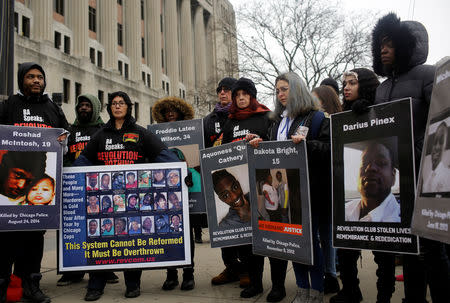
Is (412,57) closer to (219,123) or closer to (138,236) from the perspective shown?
(219,123)

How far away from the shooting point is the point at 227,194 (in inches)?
186

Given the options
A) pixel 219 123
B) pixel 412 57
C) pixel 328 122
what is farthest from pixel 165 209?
pixel 412 57

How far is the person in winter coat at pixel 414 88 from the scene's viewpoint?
10.3ft

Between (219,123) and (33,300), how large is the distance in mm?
3106

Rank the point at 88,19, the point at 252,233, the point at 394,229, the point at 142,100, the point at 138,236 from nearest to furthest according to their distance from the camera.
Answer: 1. the point at 394,229
2. the point at 252,233
3. the point at 138,236
4. the point at 88,19
5. the point at 142,100

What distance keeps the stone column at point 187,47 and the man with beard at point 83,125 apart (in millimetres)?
53090

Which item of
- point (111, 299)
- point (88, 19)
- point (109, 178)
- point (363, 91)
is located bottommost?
point (111, 299)

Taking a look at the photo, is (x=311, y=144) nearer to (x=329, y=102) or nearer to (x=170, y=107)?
(x=329, y=102)

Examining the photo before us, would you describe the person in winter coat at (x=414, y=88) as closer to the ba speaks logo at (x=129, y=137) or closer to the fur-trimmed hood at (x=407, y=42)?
the fur-trimmed hood at (x=407, y=42)

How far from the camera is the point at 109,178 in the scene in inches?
191

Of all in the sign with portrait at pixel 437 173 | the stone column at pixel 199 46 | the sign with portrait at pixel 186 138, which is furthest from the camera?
the stone column at pixel 199 46

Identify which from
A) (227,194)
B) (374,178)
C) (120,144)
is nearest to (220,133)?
(227,194)

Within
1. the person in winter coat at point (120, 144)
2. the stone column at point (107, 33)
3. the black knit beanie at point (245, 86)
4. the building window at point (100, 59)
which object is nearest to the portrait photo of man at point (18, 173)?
the person in winter coat at point (120, 144)

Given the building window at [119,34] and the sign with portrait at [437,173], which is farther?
the building window at [119,34]
